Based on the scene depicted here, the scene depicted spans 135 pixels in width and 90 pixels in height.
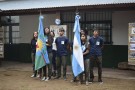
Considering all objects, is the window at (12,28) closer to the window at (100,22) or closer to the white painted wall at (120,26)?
the window at (100,22)

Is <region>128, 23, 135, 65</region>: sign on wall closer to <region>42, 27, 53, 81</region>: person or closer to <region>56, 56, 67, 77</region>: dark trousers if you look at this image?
<region>56, 56, 67, 77</region>: dark trousers

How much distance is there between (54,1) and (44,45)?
18.1 ft

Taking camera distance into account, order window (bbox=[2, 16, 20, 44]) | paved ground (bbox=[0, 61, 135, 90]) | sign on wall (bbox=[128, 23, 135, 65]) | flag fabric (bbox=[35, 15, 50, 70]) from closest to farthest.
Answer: paved ground (bbox=[0, 61, 135, 90]) < flag fabric (bbox=[35, 15, 50, 70]) < sign on wall (bbox=[128, 23, 135, 65]) < window (bbox=[2, 16, 20, 44])

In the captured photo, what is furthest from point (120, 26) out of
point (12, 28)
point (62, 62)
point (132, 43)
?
point (12, 28)

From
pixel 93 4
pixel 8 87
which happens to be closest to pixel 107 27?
pixel 93 4

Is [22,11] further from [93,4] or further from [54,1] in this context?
[93,4]

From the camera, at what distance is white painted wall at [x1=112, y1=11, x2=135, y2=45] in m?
15.8

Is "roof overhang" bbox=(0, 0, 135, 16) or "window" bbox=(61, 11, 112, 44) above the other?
"roof overhang" bbox=(0, 0, 135, 16)

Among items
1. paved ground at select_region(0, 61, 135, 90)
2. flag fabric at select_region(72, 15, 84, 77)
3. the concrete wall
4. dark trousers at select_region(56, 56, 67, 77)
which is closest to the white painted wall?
paved ground at select_region(0, 61, 135, 90)

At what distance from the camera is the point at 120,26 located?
15.9 metres

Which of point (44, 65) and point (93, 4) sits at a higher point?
point (93, 4)

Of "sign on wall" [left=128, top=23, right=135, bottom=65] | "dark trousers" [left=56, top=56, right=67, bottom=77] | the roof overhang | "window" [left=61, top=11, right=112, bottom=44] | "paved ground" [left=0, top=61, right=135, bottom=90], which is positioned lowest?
"paved ground" [left=0, top=61, right=135, bottom=90]

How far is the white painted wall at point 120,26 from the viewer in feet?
51.8

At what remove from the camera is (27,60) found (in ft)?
Answer: 61.7
